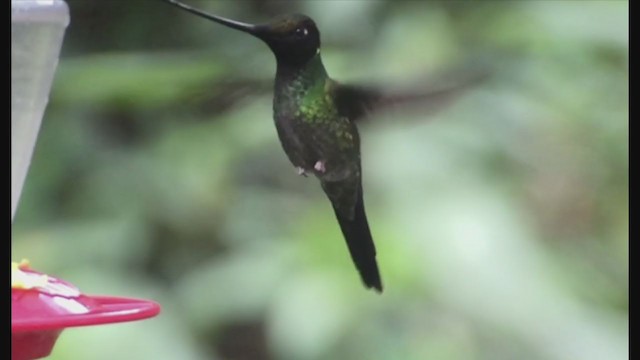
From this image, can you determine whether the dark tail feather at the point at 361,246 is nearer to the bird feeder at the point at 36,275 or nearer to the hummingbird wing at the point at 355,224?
the hummingbird wing at the point at 355,224

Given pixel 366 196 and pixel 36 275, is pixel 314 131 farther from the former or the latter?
pixel 366 196

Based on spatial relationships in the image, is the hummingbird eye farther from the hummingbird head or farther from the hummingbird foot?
the hummingbird foot

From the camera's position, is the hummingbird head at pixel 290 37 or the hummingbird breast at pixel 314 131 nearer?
the hummingbird head at pixel 290 37

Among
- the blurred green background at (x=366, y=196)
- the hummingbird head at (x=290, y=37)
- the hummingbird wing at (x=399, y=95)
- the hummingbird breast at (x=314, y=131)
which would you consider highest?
the hummingbird head at (x=290, y=37)

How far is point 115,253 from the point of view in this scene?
1756 mm

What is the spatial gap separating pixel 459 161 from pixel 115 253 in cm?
55

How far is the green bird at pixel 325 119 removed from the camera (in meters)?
0.81

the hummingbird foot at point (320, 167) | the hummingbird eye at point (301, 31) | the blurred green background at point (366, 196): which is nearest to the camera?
the hummingbird eye at point (301, 31)

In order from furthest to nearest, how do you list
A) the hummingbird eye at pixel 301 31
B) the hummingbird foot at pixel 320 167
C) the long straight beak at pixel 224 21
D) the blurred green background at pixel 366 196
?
the blurred green background at pixel 366 196 → the hummingbird foot at pixel 320 167 → the hummingbird eye at pixel 301 31 → the long straight beak at pixel 224 21

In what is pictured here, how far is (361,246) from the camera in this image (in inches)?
37.7

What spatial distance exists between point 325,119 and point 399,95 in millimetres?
102

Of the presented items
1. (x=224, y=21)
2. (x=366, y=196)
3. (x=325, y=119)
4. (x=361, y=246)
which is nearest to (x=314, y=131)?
(x=325, y=119)

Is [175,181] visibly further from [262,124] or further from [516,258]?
[516,258]

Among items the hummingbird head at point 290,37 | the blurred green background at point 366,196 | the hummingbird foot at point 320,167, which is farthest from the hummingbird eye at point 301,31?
the blurred green background at point 366,196
